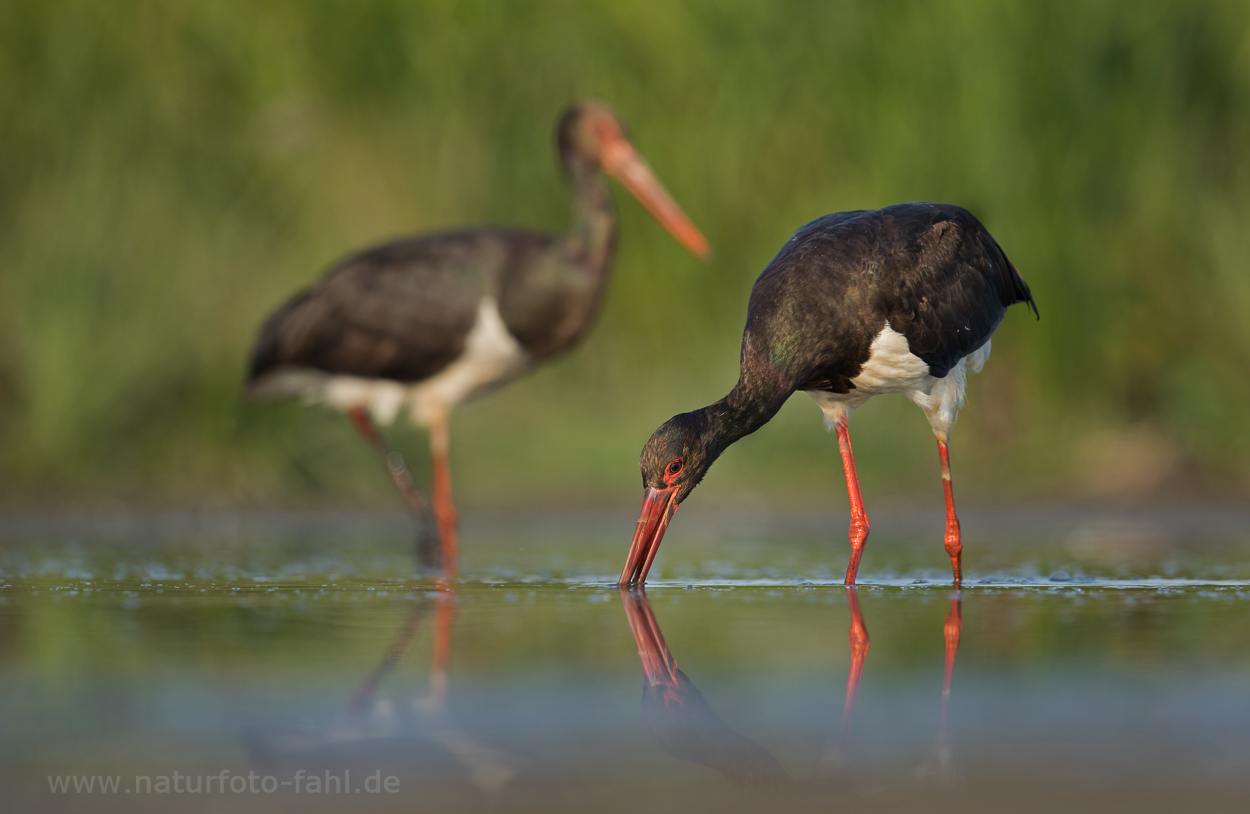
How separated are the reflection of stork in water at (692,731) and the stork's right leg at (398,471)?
3.65 meters

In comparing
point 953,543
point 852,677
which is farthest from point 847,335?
point 852,677

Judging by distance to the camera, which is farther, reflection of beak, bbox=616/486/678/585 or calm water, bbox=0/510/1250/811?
reflection of beak, bbox=616/486/678/585

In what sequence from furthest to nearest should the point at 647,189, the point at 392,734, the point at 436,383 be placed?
1. the point at 647,189
2. the point at 436,383
3. the point at 392,734

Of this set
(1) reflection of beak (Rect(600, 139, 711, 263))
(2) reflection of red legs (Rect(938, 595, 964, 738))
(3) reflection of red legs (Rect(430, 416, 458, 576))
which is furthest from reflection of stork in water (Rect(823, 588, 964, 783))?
(1) reflection of beak (Rect(600, 139, 711, 263))

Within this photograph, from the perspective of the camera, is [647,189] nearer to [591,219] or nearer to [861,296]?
[591,219]

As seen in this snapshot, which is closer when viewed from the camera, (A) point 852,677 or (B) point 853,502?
(A) point 852,677

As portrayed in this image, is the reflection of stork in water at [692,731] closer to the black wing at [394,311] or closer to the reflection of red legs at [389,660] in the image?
the reflection of red legs at [389,660]

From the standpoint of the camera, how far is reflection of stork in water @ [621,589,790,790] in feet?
8.68

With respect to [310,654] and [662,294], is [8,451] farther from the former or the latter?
[310,654]

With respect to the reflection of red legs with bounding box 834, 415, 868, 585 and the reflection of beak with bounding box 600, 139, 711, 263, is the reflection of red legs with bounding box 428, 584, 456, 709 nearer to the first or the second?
the reflection of red legs with bounding box 834, 415, 868, 585

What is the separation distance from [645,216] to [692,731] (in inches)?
251

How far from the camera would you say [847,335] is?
17.4ft

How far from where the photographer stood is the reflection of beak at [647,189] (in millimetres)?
8398

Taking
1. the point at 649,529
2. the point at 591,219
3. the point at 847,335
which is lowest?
the point at 649,529
